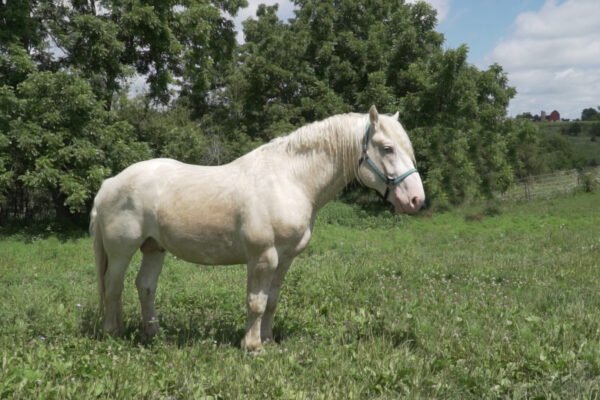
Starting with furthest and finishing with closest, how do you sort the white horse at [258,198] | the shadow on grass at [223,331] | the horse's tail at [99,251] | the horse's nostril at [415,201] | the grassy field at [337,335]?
the horse's tail at [99,251]
the shadow on grass at [223,331]
the white horse at [258,198]
the horse's nostril at [415,201]
the grassy field at [337,335]

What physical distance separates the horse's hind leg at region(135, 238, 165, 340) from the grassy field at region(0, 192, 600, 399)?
172 mm

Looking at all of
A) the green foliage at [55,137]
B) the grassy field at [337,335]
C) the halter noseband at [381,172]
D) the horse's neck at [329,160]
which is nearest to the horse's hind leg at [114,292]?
the grassy field at [337,335]

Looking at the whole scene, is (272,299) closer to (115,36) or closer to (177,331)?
(177,331)

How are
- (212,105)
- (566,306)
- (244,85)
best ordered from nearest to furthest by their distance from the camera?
(566,306), (244,85), (212,105)

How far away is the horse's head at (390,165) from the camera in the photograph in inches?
170

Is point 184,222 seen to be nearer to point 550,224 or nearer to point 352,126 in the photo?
point 352,126

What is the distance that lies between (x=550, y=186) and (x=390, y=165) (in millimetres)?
31062

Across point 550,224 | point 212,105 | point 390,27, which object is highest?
point 390,27

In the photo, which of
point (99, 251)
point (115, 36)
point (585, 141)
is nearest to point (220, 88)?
point (115, 36)

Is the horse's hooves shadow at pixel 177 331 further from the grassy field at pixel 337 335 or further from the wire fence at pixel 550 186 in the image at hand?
the wire fence at pixel 550 186

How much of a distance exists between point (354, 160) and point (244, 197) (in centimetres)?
101

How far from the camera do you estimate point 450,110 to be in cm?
2216

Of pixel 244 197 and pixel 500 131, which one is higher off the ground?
pixel 500 131

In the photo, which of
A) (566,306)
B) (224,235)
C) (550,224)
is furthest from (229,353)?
(550,224)
